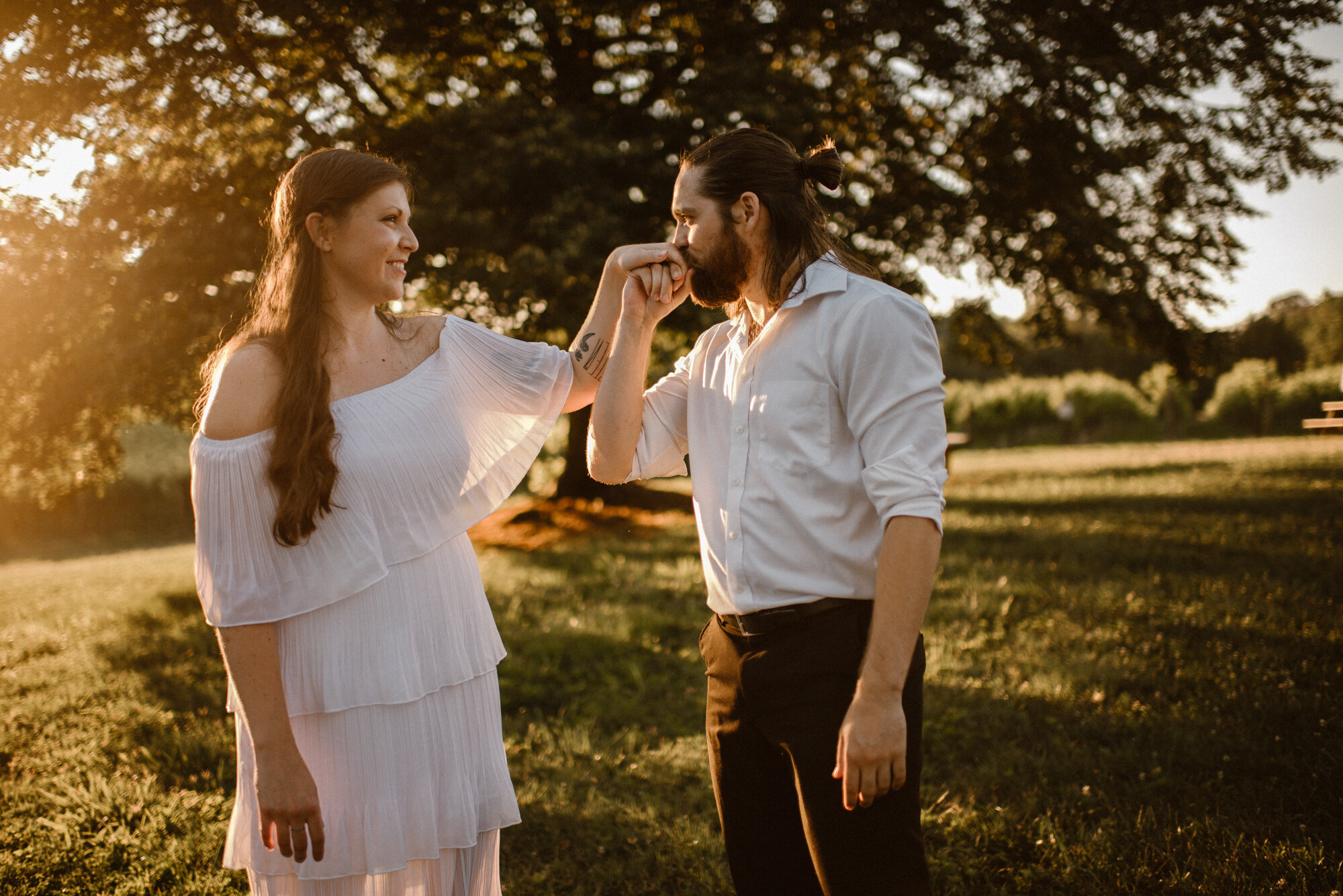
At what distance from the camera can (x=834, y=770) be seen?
6.16 feet

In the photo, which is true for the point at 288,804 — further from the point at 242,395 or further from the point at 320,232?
the point at 320,232

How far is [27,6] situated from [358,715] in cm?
887

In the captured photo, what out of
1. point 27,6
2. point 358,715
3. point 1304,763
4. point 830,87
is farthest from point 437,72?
point 1304,763

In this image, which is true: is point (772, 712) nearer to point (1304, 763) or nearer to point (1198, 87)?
point (1304, 763)

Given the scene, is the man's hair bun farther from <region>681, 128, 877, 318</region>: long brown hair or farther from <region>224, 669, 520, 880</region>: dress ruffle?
<region>224, 669, 520, 880</region>: dress ruffle

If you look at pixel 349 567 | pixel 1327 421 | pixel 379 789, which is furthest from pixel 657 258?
pixel 1327 421

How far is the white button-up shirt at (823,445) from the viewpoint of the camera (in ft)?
5.87

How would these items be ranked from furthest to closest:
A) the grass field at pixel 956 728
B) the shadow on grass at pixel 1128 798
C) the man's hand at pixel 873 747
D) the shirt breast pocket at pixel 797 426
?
1. the grass field at pixel 956 728
2. the shadow on grass at pixel 1128 798
3. the shirt breast pocket at pixel 797 426
4. the man's hand at pixel 873 747

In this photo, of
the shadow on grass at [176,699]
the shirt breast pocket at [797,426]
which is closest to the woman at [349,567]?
the shirt breast pocket at [797,426]

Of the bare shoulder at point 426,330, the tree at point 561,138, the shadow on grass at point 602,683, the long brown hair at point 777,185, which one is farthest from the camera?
the tree at point 561,138

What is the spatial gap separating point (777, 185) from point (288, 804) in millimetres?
2113

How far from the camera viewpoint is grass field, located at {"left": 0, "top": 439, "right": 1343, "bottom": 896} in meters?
3.48

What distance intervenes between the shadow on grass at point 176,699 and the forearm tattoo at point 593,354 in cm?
362

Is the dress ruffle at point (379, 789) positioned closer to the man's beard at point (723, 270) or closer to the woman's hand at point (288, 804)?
the woman's hand at point (288, 804)
